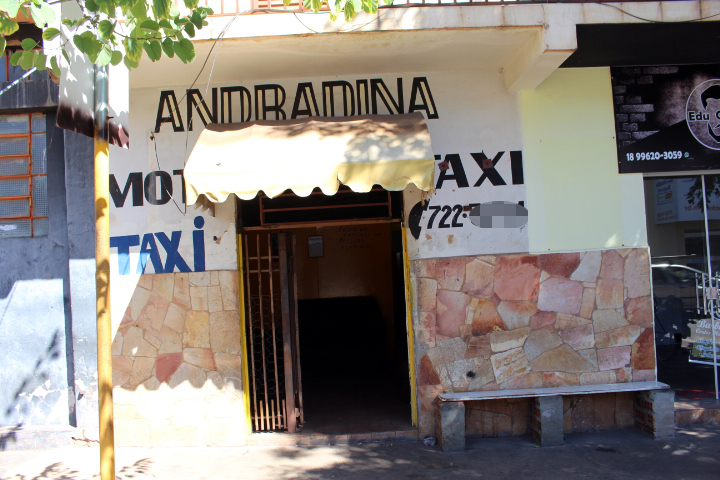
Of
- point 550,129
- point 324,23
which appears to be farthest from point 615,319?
point 324,23

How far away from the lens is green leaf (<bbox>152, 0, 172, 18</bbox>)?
3.67 metres

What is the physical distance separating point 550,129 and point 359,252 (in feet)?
16.9

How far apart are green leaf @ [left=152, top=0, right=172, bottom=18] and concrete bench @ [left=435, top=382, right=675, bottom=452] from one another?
4.17 m

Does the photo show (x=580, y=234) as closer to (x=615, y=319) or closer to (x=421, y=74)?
(x=615, y=319)

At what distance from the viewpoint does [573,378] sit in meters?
5.81

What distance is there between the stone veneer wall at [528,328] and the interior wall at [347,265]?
4.53 m

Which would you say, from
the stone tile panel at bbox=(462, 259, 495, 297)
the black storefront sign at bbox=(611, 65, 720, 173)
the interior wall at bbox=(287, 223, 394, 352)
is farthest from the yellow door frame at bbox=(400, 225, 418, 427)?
the interior wall at bbox=(287, 223, 394, 352)

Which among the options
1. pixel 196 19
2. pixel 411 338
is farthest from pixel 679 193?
pixel 196 19

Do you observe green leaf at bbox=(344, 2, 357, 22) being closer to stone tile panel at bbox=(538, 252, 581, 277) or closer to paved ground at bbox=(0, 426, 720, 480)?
stone tile panel at bbox=(538, 252, 581, 277)

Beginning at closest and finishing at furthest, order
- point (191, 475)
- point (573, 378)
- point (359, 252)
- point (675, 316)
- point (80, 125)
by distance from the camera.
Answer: point (80, 125) → point (191, 475) → point (573, 378) → point (675, 316) → point (359, 252)

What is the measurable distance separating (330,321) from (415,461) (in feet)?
15.2

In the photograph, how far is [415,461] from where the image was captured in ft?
17.2

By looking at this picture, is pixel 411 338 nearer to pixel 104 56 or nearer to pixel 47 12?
pixel 104 56

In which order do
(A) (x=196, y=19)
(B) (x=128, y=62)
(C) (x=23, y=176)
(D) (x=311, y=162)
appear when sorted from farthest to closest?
(C) (x=23, y=176), (D) (x=311, y=162), (A) (x=196, y=19), (B) (x=128, y=62)
